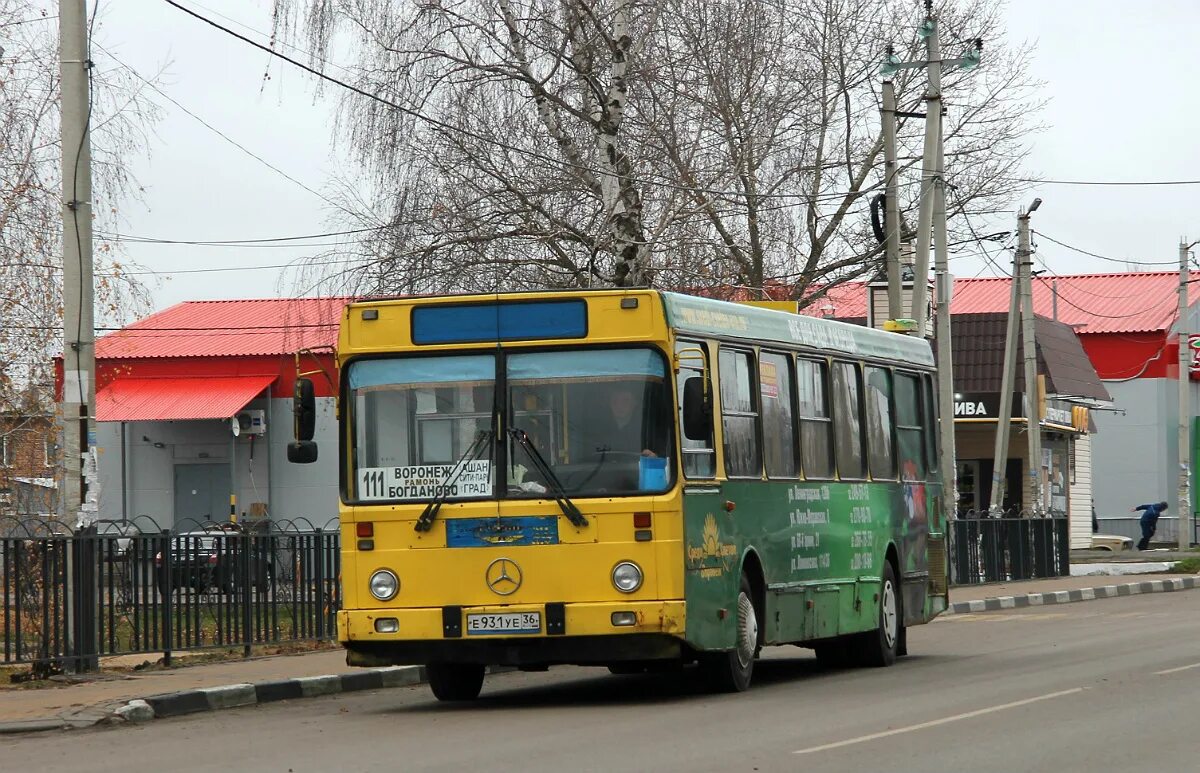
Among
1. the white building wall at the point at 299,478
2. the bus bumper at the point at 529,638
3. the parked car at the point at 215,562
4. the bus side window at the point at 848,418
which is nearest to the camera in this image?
the bus bumper at the point at 529,638

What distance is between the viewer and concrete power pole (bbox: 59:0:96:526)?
16484mm

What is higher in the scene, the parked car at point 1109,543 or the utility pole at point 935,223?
the utility pole at point 935,223

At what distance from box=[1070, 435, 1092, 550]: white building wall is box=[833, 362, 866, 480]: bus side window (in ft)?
118

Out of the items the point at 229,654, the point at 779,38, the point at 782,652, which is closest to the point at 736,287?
the point at 779,38

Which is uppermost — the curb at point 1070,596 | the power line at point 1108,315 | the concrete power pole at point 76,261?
the power line at point 1108,315

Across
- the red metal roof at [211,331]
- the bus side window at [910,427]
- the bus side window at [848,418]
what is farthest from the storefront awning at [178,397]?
the bus side window at [848,418]

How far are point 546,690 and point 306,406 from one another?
3.48m

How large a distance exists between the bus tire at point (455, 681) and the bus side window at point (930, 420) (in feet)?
21.6

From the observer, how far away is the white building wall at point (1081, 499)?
172 ft

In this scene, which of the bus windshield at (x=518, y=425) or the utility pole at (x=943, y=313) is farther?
Result: the utility pole at (x=943, y=313)

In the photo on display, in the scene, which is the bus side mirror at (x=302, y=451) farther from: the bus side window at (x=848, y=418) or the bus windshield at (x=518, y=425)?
the bus side window at (x=848, y=418)

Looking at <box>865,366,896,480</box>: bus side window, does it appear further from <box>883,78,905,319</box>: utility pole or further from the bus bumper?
<box>883,78,905,319</box>: utility pole

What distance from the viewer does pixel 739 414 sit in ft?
47.7

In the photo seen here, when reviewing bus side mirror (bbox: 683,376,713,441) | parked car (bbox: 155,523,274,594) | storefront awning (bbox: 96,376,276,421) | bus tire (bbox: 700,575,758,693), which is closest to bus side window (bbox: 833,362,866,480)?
bus tire (bbox: 700,575,758,693)
